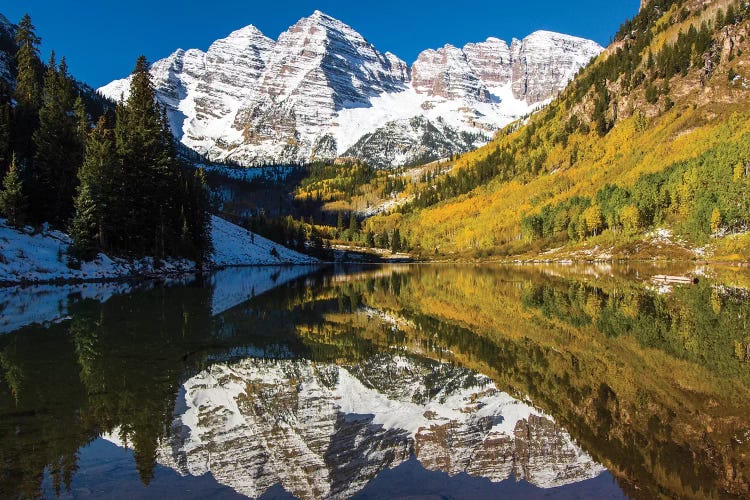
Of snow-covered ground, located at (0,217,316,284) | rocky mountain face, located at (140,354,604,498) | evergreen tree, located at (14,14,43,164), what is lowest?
rocky mountain face, located at (140,354,604,498)

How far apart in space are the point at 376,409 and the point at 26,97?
86.4m

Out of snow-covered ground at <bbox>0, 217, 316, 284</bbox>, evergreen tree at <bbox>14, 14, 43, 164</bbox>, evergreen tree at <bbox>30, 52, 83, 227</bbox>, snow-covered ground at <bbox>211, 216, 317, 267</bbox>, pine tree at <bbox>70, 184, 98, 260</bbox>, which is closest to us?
snow-covered ground at <bbox>0, 217, 316, 284</bbox>

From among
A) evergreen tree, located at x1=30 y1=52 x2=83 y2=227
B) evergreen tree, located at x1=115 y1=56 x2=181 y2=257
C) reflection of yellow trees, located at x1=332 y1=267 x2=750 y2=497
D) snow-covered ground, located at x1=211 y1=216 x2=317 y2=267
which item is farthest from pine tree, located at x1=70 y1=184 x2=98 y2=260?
reflection of yellow trees, located at x1=332 y1=267 x2=750 y2=497

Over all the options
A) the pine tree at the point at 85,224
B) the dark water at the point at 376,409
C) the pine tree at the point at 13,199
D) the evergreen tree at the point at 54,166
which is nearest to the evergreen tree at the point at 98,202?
the pine tree at the point at 85,224

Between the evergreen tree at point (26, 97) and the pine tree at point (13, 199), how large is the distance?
1766 cm

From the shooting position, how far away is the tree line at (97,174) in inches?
2274

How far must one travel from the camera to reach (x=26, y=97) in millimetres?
76875

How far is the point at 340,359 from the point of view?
1958 cm

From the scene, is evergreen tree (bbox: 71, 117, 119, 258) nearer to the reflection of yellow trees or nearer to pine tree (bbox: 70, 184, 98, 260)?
pine tree (bbox: 70, 184, 98, 260)

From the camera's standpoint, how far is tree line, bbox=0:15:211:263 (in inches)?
2274

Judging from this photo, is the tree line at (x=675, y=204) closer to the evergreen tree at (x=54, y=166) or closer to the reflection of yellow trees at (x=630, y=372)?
the reflection of yellow trees at (x=630, y=372)

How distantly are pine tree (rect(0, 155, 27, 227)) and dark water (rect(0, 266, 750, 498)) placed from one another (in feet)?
111

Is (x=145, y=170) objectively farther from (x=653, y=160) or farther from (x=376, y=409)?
(x=653, y=160)

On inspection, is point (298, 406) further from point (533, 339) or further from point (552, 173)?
point (552, 173)
